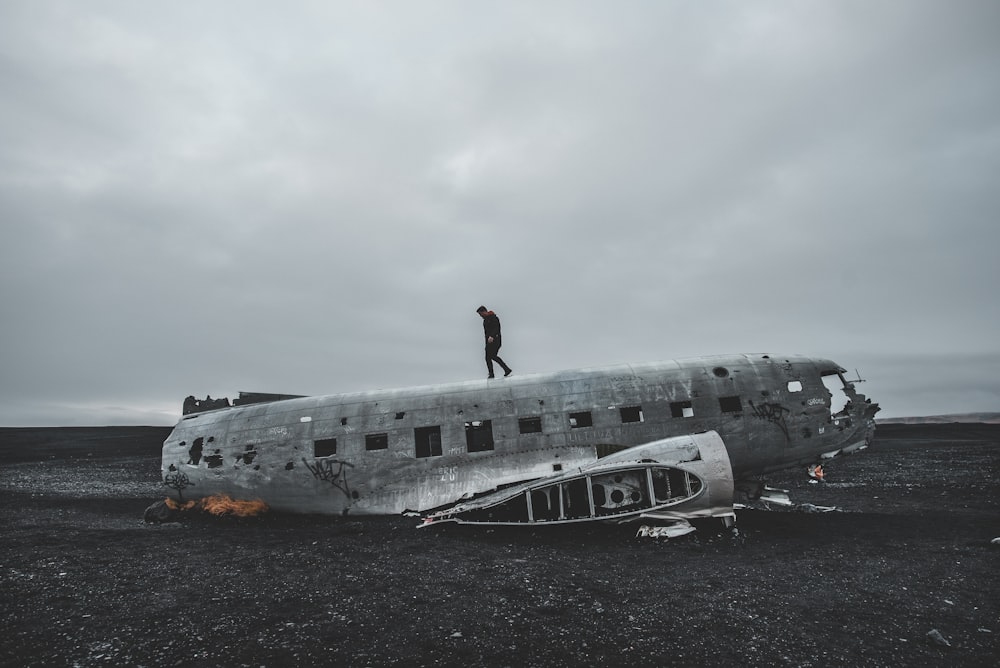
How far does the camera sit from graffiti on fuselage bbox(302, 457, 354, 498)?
14.9m

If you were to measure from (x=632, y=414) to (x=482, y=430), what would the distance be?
4.71 m

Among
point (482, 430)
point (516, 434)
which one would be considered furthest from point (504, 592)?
point (482, 430)

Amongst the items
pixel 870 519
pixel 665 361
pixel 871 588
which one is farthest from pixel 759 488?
pixel 871 588

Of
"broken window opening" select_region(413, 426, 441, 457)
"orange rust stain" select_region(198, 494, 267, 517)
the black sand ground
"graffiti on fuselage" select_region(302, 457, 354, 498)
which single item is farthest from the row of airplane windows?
"orange rust stain" select_region(198, 494, 267, 517)

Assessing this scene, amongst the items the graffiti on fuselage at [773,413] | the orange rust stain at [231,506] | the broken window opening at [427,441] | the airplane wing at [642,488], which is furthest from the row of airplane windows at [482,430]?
the orange rust stain at [231,506]

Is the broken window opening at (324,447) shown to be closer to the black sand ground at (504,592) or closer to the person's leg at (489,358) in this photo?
the black sand ground at (504,592)

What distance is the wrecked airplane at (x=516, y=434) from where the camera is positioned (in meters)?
14.0

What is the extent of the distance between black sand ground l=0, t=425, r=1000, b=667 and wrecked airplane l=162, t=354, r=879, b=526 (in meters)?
1.01

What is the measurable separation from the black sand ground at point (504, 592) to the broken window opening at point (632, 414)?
3.25 metres

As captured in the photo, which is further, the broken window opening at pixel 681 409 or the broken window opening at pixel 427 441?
the broken window opening at pixel 427 441

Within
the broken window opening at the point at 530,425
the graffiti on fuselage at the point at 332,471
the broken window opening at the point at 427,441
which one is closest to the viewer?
the broken window opening at the point at 530,425

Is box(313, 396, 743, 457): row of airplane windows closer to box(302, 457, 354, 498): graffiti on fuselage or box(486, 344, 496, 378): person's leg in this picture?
box(302, 457, 354, 498): graffiti on fuselage

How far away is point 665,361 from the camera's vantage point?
15.4 m

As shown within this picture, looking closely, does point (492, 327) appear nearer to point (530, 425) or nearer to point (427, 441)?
point (530, 425)
